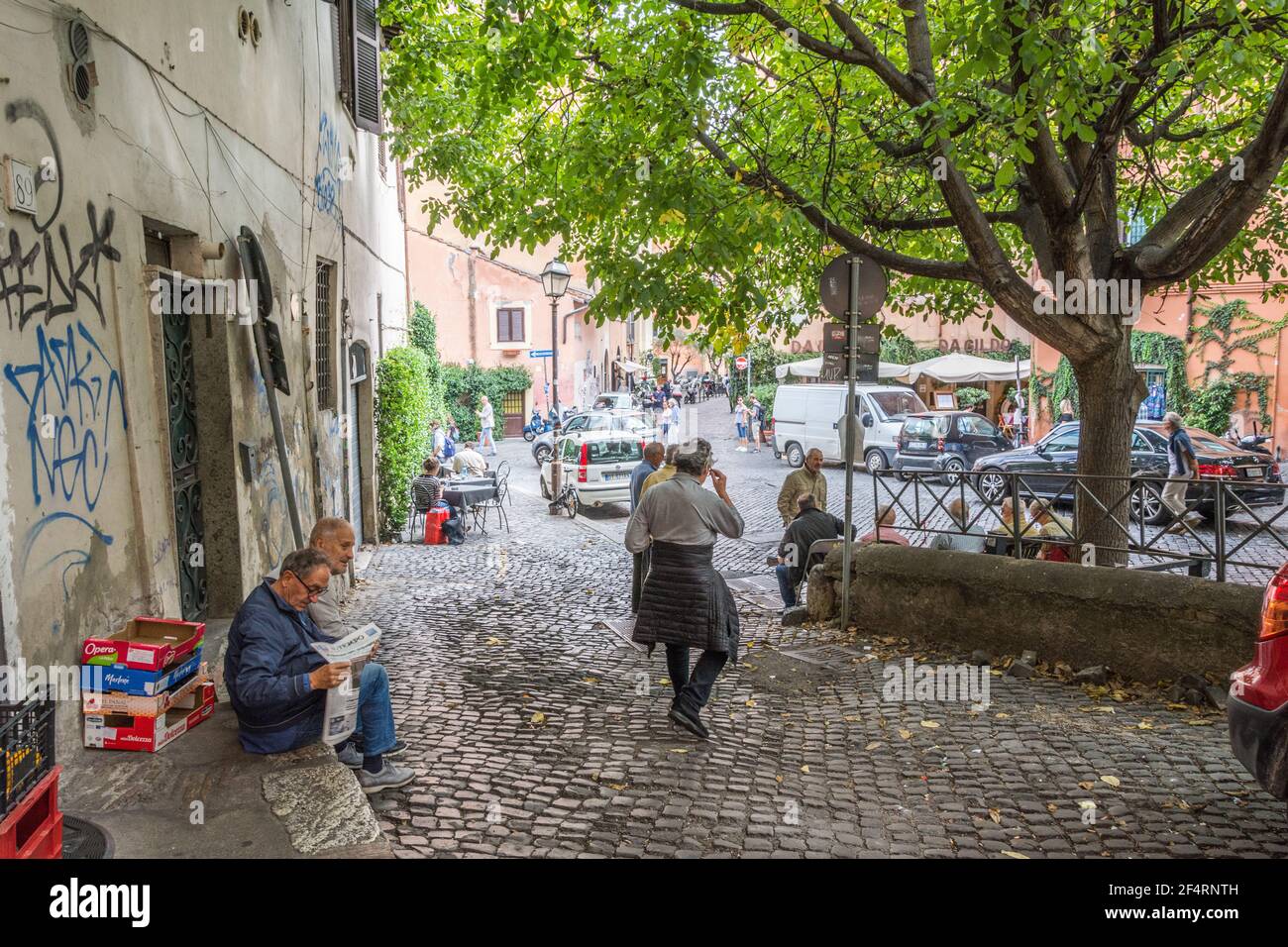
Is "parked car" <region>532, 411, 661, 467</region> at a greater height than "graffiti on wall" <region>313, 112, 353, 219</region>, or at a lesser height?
lesser

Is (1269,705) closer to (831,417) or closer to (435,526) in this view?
(435,526)

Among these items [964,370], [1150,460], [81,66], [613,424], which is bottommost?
[1150,460]

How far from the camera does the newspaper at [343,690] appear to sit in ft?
15.3

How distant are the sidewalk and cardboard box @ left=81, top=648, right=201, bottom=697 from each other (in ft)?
0.48

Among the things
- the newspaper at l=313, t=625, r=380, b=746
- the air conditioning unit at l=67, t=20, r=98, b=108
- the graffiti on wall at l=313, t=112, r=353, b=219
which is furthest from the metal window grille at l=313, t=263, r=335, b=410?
the newspaper at l=313, t=625, r=380, b=746

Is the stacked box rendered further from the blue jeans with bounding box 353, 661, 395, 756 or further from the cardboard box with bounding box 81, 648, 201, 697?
the blue jeans with bounding box 353, 661, 395, 756

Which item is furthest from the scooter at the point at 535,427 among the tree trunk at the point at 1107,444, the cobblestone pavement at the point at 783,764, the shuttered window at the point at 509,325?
the tree trunk at the point at 1107,444

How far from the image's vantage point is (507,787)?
5168 millimetres

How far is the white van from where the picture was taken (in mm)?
25250

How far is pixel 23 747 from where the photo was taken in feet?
10.2

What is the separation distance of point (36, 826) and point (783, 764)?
3.72m

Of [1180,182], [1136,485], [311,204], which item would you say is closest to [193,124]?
[311,204]

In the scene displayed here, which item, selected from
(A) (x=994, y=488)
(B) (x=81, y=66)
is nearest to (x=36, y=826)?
(B) (x=81, y=66)

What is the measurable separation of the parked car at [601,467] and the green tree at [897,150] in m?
5.92
